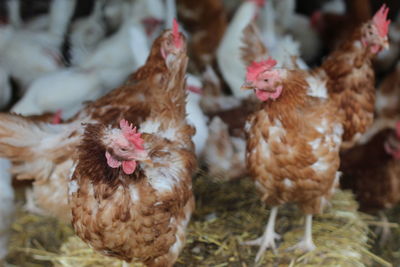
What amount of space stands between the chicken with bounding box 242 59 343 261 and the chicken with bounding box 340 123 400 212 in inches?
31.8

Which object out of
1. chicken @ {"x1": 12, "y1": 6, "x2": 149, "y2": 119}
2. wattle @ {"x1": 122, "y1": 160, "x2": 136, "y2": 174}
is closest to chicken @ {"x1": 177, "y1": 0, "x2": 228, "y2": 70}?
chicken @ {"x1": 12, "y1": 6, "x2": 149, "y2": 119}

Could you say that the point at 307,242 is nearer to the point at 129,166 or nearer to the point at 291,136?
the point at 291,136

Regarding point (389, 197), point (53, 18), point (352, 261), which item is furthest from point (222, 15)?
point (352, 261)

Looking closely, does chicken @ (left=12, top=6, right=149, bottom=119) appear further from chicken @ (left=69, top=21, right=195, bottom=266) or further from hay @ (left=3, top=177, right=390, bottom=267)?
chicken @ (left=69, top=21, right=195, bottom=266)

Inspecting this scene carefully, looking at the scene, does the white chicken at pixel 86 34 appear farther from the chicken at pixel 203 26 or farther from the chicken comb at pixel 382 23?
the chicken comb at pixel 382 23

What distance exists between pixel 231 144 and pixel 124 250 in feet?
4.28

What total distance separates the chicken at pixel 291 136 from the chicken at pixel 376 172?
0.81 m

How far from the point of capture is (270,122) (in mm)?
2084

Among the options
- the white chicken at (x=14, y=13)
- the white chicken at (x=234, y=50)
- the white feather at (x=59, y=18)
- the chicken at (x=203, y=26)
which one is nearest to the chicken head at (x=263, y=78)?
the white chicken at (x=234, y=50)

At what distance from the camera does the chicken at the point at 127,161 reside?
1734 millimetres

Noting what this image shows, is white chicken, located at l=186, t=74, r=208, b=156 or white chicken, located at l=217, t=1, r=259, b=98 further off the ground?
white chicken, located at l=217, t=1, r=259, b=98

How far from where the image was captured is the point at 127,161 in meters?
1.66

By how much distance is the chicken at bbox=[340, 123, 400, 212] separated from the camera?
289 centimetres

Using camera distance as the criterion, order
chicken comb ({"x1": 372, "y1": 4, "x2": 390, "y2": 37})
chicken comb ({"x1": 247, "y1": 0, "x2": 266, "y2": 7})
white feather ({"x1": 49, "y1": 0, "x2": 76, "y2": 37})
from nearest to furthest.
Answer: chicken comb ({"x1": 372, "y1": 4, "x2": 390, "y2": 37})
chicken comb ({"x1": 247, "y1": 0, "x2": 266, "y2": 7})
white feather ({"x1": 49, "y1": 0, "x2": 76, "y2": 37})
